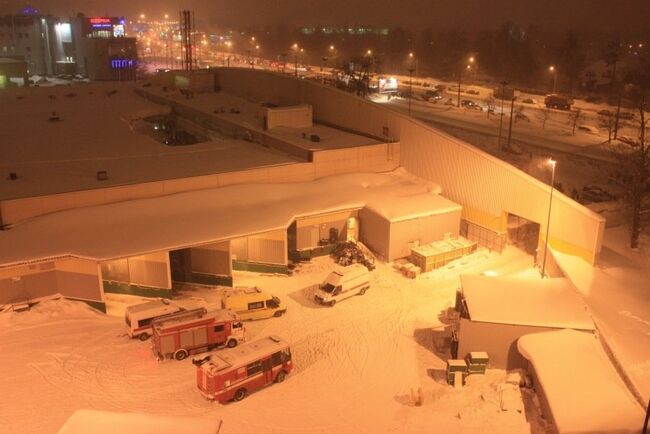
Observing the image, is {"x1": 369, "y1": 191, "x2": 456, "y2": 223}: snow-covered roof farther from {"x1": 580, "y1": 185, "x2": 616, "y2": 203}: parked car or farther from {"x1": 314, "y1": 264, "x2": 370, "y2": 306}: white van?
{"x1": 580, "y1": 185, "x2": 616, "y2": 203}: parked car

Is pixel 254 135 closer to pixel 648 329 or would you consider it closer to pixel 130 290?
pixel 130 290

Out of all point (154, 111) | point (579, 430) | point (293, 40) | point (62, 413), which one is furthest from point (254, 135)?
point (293, 40)

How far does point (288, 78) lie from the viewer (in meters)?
35.7

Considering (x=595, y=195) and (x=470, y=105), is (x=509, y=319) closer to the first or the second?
(x=595, y=195)


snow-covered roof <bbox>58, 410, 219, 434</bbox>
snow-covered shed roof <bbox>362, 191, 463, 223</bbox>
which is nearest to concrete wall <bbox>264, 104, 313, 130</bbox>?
snow-covered shed roof <bbox>362, 191, 463, 223</bbox>

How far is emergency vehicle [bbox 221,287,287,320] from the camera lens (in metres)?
Result: 17.6

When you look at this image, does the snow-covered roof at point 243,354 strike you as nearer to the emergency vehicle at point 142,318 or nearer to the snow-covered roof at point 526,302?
the emergency vehicle at point 142,318

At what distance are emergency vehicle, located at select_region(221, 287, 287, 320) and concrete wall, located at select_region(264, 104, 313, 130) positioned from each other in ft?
46.8

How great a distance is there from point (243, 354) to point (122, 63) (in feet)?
217

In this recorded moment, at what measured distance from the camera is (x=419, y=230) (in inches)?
887

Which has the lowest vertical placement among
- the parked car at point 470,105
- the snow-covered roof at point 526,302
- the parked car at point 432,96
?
the snow-covered roof at point 526,302

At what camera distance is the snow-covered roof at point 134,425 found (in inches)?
386

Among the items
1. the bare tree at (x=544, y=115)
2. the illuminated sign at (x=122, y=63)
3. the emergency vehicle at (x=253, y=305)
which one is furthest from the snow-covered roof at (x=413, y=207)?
the illuminated sign at (x=122, y=63)

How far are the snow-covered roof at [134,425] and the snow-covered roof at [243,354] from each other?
322 cm
